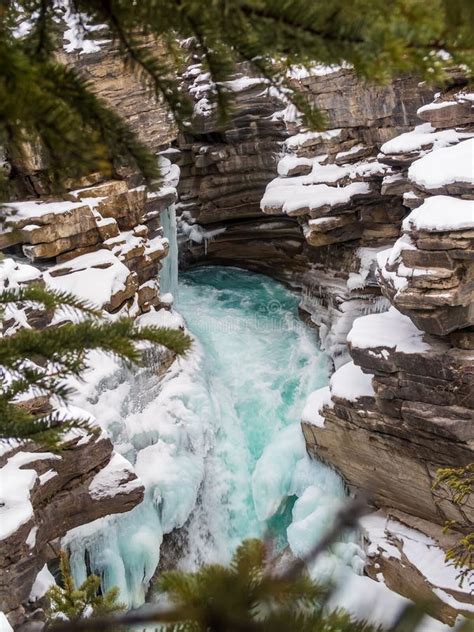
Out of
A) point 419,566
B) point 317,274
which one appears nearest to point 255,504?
point 419,566

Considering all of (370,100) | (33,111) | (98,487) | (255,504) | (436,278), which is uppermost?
(33,111)

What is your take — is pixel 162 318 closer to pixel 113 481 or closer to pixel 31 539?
pixel 113 481

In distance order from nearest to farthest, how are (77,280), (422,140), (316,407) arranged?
(316,407), (77,280), (422,140)

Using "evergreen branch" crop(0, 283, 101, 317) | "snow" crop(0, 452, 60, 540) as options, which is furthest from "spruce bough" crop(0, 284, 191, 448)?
"snow" crop(0, 452, 60, 540)

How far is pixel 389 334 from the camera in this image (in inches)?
389

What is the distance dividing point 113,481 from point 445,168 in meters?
6.91

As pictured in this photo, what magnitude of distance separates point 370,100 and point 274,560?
604 inches

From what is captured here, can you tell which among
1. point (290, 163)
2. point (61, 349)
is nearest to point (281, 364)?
point (290, 163)

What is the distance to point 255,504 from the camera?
36.3ft

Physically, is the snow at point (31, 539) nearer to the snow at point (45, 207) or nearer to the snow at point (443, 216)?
the snow at point (443, 216)

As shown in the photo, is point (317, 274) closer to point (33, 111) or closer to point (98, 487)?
point (98, 487)

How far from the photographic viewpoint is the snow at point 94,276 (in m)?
11.6

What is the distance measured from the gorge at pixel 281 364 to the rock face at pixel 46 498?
0.03 meters

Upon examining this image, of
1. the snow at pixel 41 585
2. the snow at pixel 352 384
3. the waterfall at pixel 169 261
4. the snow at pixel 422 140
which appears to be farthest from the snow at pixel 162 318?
the snow at pixel 41 585
